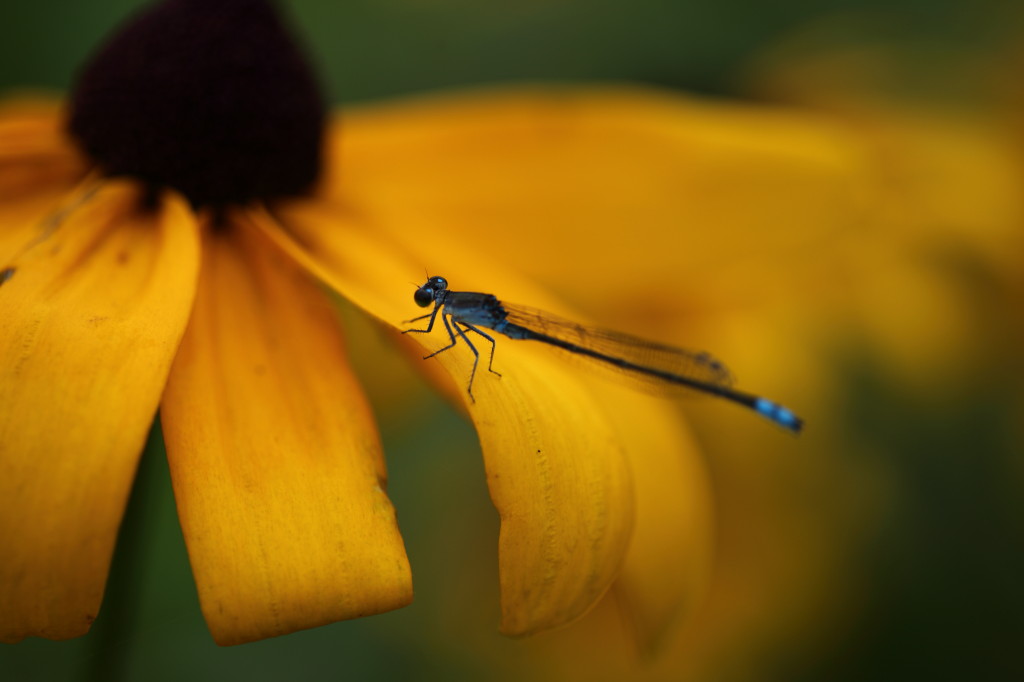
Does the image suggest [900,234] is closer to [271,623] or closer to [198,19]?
[198,19]

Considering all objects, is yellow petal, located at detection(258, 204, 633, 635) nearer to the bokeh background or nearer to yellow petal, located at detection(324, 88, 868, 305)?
yellow petal, located at detection(324, 88, 868, 305)

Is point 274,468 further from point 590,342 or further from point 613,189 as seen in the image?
point 613,189

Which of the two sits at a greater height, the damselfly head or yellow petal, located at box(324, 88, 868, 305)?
yellow petal, located at box(324, 88, 868, 305)

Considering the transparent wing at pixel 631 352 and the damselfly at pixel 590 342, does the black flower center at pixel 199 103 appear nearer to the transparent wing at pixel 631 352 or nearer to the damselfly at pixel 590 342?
the damselfly at pixel 590 342

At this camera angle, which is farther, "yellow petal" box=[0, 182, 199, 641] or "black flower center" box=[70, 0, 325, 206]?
"black flower center" box=[70, 0, 325, 206]

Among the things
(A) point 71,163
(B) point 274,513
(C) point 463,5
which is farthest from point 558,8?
(B) point 274,513

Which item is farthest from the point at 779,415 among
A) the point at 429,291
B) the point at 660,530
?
the point at 429,291

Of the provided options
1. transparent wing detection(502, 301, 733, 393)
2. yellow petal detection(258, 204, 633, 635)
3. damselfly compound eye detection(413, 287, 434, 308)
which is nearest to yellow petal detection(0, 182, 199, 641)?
yellow petal detection(258, 204, 633, 635)

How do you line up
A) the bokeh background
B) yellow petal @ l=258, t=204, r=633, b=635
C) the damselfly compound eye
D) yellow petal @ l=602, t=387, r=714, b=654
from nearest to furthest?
yellow petal @ l=258, t=204, r=633, b=635 → yellow petal @ l=602, t=387, r=714, b=654 → the damselfly compound eye → the bokeh background

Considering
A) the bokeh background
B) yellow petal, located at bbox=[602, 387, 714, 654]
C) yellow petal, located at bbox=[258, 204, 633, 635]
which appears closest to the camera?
yellow petal, located at bbox=[258, 204, 633, 635]
